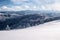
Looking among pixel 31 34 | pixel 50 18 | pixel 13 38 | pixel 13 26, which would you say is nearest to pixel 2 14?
pixel 13 26

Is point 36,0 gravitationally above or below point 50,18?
above

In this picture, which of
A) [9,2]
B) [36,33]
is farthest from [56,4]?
[9,2]

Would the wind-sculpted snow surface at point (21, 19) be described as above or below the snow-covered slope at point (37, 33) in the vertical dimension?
above

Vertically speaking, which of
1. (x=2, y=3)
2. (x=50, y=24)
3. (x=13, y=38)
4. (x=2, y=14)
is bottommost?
(x=13, y=38)

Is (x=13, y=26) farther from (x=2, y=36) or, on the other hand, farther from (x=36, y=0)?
(x=36, y=0)

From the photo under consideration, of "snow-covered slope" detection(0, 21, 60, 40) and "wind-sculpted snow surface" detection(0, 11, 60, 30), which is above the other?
"wind-sculpted snow surface" detection(0, 11, 60, 30)

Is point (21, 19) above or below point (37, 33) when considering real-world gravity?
above
